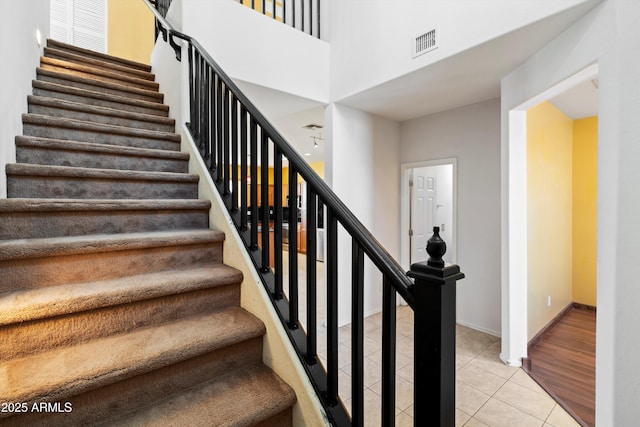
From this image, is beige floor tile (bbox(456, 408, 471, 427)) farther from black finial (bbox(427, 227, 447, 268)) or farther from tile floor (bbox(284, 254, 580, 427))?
black finial (bbox(427, 227, 447, 268))

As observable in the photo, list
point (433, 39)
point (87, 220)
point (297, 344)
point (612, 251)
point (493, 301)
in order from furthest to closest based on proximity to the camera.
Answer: point (493, 301), point (433, 39), point (612, 251), point (87, 220), point (297, 344)

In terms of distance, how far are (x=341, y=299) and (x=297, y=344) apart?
96.2 inches

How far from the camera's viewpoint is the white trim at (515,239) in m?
2.70

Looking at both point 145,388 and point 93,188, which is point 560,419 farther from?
point 93,188

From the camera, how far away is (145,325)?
1285 millimetres

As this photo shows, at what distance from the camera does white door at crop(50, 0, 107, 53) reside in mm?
4977

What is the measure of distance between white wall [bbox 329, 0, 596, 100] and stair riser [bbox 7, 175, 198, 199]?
205 cm

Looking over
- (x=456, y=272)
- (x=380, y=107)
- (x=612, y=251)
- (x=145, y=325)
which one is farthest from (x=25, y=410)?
(x=380, y=107)

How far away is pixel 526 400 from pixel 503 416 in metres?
0.32

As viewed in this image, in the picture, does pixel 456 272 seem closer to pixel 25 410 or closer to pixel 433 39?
pixel 25 410

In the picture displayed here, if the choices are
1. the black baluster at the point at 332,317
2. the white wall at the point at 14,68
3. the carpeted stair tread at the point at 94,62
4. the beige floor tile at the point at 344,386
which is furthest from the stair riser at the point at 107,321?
the carpeted stair tread at the point at 94,62

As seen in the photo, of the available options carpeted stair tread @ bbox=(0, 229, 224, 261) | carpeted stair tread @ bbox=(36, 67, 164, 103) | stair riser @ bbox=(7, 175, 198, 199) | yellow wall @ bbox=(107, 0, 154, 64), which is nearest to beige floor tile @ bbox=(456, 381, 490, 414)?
carpeted stair tread @ bbox=(0, 229, 224, 261)

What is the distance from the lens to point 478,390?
2.41m

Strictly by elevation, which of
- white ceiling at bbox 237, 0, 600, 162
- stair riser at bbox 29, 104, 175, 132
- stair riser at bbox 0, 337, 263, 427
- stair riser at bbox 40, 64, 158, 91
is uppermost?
stair riser at bbox 40, 64, 158, 91
